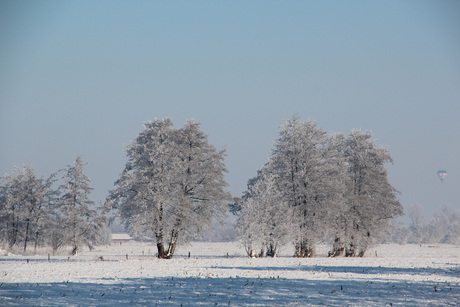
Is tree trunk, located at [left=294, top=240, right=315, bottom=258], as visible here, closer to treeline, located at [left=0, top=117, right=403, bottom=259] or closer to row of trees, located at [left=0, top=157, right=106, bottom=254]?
treeline, located at [left=0, top=117, right=403, bottom=259]

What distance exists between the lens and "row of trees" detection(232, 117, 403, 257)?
48156mm

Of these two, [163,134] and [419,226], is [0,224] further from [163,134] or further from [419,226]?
[419,226]

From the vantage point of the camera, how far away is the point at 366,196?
5306 centimetres

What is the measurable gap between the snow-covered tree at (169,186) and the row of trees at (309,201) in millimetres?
4428

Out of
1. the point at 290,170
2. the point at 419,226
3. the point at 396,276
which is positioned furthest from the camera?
the point at 419,226

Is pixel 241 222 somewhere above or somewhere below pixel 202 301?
above

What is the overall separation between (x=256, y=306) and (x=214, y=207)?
31958mm

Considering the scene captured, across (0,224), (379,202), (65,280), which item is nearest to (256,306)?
(65,280)

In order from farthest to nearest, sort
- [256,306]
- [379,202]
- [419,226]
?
[419,226], [379,202], [256,306]

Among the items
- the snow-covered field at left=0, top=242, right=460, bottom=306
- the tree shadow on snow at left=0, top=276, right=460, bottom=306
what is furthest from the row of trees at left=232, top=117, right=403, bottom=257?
the tree shadow on snow at left=0, top=276, right=460, bottom=306

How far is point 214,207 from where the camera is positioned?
48406mm

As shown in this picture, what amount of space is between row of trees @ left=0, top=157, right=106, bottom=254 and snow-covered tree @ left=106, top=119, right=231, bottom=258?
1882cm

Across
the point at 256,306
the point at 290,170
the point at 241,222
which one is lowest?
the point at 256,306

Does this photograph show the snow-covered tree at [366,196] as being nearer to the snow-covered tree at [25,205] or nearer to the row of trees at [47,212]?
the row of trees at [47,212]
